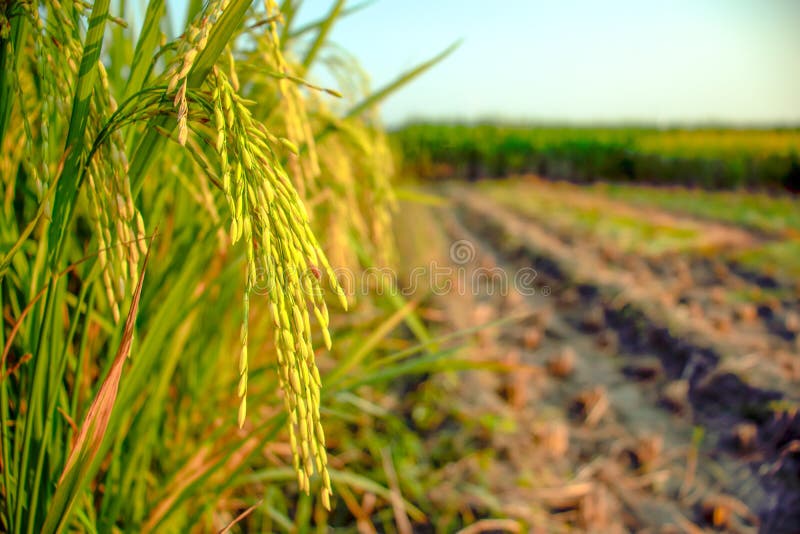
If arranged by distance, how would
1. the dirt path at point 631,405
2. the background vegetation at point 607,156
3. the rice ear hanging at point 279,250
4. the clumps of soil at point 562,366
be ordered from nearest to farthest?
the rice ear hanging at point 279,250, the dirt path at point 631,405, the clumps of soil at point 562,366, the background vegetation at point 607,156

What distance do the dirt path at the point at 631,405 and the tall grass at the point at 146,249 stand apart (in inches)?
35.4

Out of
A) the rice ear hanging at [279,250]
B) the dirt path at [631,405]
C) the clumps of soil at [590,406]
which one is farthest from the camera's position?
the clumps of soil at [590,406]

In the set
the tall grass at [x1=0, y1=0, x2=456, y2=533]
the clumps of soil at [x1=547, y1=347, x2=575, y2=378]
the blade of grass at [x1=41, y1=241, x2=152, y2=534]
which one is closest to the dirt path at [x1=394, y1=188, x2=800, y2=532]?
the clumps of soil at [x1=547, y1=347, x2=575, y2=378]

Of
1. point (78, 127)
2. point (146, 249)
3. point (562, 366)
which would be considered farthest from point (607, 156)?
point (78, 127)

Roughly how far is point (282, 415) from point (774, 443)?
9.78 feet

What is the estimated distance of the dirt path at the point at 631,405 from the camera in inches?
104

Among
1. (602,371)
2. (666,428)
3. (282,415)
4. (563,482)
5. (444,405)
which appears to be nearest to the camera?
(282,415)

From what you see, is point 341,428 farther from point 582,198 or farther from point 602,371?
point 582,198

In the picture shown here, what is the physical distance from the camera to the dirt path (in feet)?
8.71

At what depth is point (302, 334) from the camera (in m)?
0.63

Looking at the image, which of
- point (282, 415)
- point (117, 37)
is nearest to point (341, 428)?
point (282, 415)

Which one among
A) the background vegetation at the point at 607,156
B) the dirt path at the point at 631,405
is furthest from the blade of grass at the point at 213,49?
the background vegetation at the point at 607,156

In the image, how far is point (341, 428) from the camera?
281 centimetres

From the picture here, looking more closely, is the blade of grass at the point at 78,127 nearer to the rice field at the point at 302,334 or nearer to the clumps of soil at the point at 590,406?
the rice field at the point at 302,334
